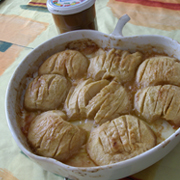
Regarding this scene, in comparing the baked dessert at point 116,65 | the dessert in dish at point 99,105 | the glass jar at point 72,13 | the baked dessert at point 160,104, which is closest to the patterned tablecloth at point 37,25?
the dessert in dish at point 99,105

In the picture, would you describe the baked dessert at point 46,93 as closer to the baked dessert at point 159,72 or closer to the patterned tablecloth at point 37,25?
the patterned tablecloth at point 37,25

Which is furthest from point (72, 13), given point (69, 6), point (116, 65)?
point (116, 65)

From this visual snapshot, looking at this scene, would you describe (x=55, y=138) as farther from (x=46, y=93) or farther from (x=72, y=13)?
(x=72, y=13)

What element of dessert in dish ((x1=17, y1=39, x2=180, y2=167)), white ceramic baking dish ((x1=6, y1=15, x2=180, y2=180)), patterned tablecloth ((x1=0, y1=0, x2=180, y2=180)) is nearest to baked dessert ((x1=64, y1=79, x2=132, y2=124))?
dessert in dish ((x1=17, y1=39, x2=180, y2=167))

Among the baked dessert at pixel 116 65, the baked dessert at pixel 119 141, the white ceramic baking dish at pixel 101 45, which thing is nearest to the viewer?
the white ceramic baking dish at pixel 101 45

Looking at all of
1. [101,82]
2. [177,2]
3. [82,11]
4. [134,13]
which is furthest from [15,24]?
[177,2]

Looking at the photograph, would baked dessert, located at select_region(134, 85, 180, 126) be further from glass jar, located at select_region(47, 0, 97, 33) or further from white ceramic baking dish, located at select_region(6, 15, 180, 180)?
glass jar, located at select_region(47, 0, 97, 33)
